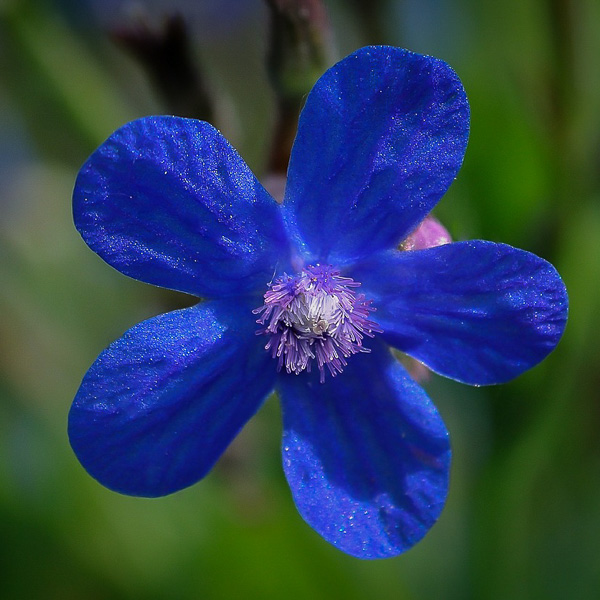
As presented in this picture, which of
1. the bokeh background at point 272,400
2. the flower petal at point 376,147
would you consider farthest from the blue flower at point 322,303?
the bokeh background at point 272,400

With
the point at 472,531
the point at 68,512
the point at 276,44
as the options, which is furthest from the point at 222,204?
the point at 68,512

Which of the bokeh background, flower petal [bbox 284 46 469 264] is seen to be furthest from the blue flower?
the bokeh background

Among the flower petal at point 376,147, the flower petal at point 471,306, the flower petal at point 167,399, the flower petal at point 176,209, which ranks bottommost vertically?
the flower petal at point 167,399

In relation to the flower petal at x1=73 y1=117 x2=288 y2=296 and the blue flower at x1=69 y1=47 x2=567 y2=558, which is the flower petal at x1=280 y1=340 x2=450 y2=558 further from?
the flower petal at x1=73 y1=117 x2=288 y2=296

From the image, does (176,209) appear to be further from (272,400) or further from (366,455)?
(272,400)

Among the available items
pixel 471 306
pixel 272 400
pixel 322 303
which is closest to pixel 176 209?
pixel 322 303

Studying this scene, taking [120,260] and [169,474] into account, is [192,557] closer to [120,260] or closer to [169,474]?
[169,474]

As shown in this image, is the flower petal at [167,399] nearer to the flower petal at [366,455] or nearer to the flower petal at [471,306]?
the flower petal at [366,455]
